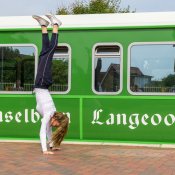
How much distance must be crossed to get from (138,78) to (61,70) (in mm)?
1610

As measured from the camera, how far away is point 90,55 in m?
10.1

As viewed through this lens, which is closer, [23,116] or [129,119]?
[129,119]

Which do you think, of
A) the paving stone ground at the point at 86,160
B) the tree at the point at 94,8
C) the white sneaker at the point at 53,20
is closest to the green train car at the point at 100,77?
the paving stone ground at the point at 86,160

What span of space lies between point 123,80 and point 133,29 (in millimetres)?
1035

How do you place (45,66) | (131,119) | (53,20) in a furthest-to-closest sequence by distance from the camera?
(131,119) < (53,20) < (45,66)

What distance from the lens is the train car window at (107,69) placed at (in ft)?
32.5

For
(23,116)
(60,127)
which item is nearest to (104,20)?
(60,127)

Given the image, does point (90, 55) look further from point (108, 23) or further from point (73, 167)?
point (73, 167)

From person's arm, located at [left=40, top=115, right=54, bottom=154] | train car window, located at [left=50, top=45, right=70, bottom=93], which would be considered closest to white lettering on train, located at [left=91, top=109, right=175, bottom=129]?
train car window, located at [left=50, top=45, right=70, bottom=93]

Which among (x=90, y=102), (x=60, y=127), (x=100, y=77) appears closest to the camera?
(x=60, y=127)

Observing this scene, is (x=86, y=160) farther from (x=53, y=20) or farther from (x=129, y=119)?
(x=53, y=20)

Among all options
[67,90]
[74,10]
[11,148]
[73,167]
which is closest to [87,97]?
[67,90]

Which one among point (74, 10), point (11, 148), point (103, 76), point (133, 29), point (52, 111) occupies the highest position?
point (74, 10)

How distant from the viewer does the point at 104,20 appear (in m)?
10.0
